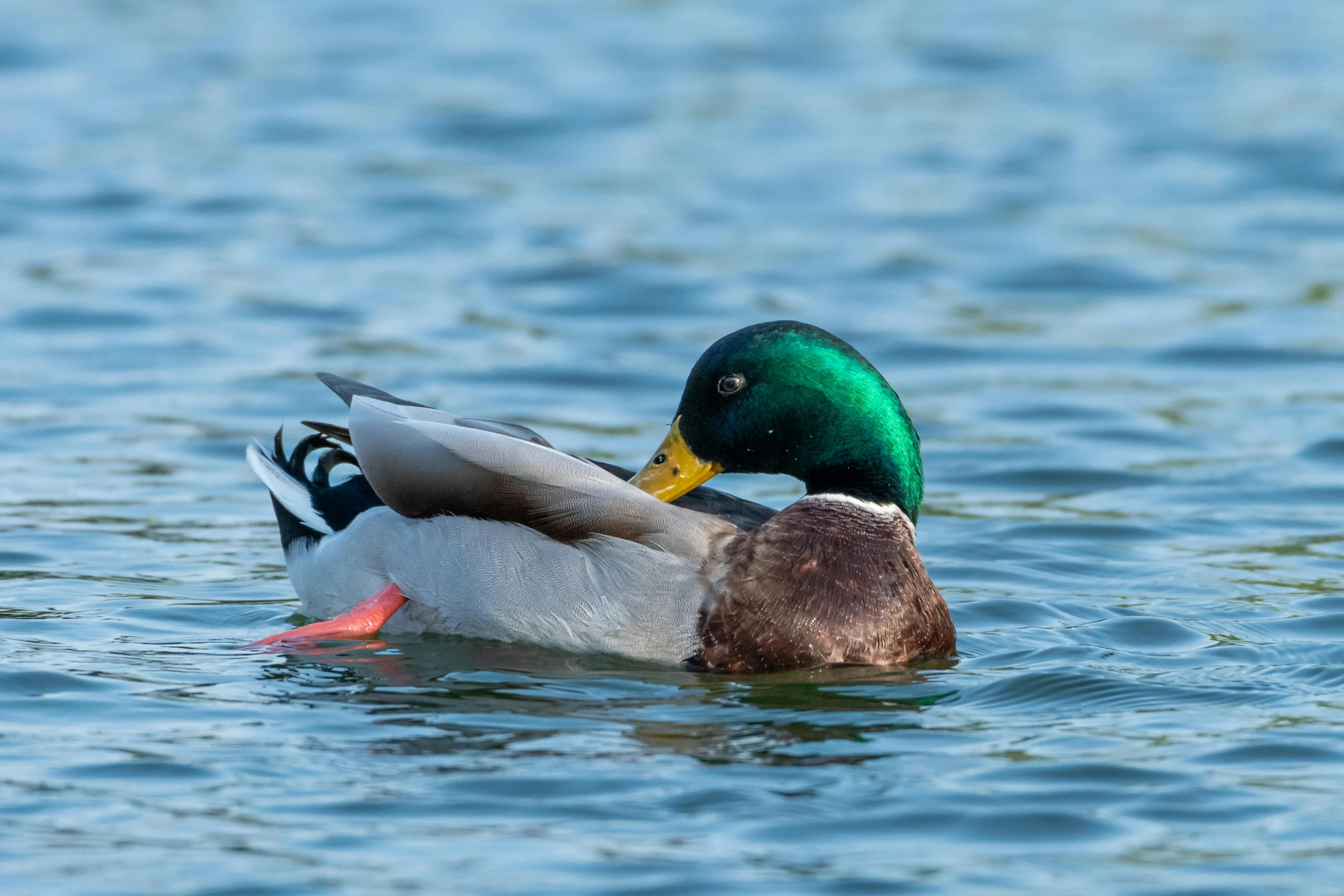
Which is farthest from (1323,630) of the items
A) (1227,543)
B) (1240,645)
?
(1227,543)

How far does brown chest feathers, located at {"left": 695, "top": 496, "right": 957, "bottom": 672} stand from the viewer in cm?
646

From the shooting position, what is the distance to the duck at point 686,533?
21.3ft

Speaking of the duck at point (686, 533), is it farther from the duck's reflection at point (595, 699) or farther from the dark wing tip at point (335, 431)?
the dark wing tip at point (335, 431)

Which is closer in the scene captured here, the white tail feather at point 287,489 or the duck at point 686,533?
the duck at point 686,533

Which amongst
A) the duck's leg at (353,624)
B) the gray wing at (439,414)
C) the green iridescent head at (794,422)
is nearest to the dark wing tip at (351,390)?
the gray wing at (439,414)

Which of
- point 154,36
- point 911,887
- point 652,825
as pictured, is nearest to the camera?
point 911,887

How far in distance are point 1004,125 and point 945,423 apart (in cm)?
678

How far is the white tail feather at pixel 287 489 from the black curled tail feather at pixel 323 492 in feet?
0.05

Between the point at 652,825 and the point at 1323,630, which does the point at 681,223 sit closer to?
the point at 1323,630

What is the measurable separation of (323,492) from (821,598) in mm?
2007

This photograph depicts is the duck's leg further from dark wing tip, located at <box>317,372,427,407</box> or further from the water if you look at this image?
dark wing tip, located at <box>317,372,427,407</box>

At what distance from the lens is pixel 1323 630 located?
716 cm

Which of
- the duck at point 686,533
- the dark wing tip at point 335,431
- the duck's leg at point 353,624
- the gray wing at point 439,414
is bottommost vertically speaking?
the duck's leg at point 353,624

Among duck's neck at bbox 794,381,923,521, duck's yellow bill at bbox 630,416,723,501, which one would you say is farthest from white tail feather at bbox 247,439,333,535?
duck's neck at bbox 794,381,923,521
